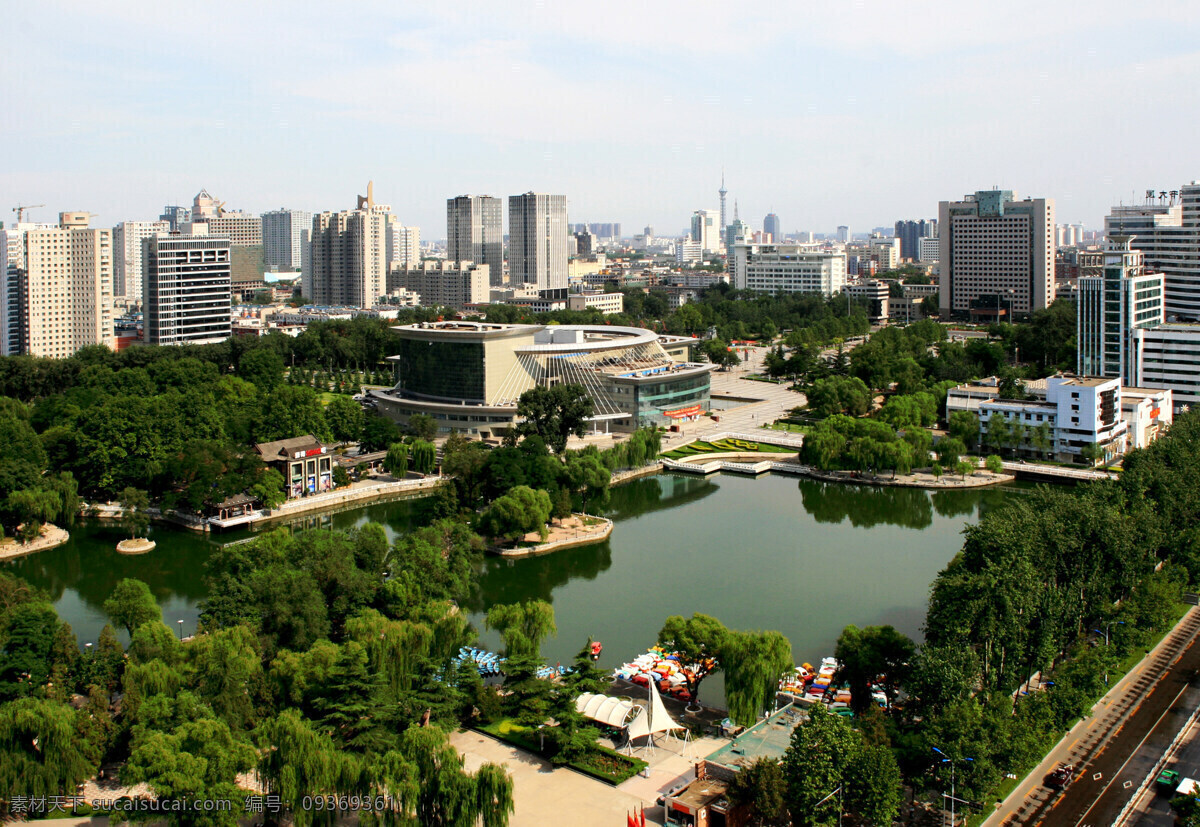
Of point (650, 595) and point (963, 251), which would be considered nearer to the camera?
point (650, 595)

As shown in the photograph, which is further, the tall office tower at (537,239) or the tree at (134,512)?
the tall office tower at (537,239)

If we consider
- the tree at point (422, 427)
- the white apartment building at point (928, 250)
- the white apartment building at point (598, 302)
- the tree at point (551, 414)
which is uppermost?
the white apartment building at point (928, 250)

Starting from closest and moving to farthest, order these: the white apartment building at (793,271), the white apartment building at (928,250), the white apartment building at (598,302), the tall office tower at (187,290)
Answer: the tall office tower at (187,290)
the white apartment building at (598,302)
the white apartment building at (793,271)
the white apartment building at (928,250)

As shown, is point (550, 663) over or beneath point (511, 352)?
beneath

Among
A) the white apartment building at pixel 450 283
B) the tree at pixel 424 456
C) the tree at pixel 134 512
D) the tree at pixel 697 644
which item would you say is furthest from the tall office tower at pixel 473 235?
the tree at pixel 697 644

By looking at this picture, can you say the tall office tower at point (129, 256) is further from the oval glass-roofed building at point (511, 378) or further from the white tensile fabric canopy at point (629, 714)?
the white tensile fabric canopy at point (629, 714)

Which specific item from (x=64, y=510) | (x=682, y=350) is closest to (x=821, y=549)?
(x=64, y=510)

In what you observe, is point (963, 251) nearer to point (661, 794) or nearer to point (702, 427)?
point (702, 427)
